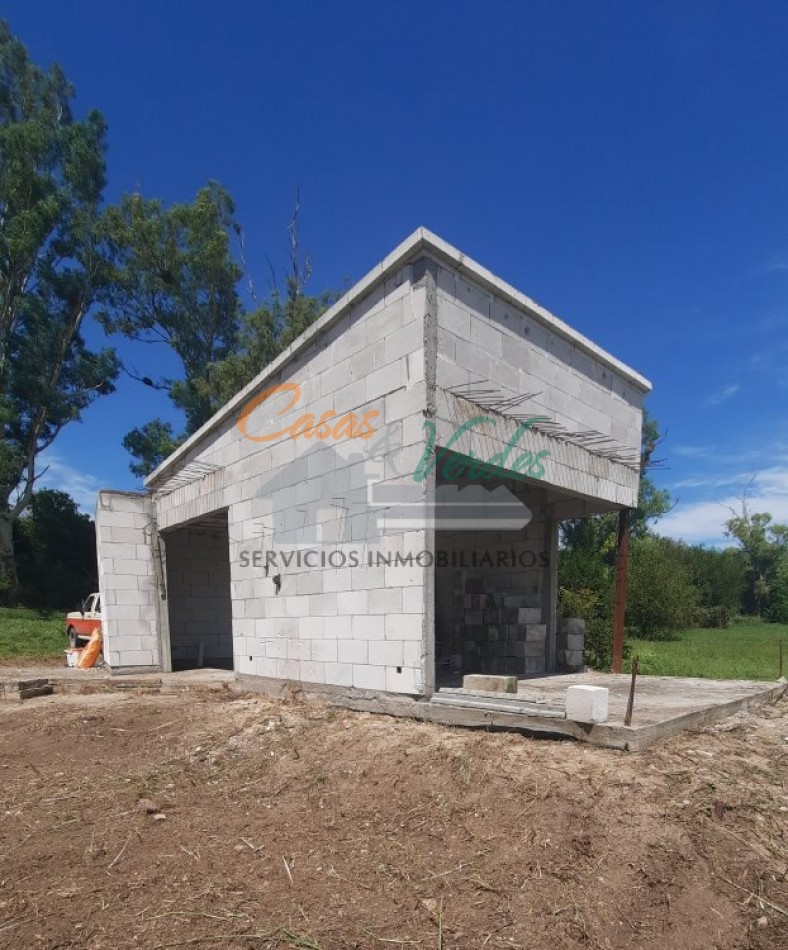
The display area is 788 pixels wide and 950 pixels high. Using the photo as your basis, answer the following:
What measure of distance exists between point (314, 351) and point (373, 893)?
5626 mm

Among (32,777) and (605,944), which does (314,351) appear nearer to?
(32,777)

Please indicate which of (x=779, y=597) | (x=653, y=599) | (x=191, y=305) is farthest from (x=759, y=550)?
(x=191, y=305)

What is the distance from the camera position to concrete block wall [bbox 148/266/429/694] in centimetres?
564

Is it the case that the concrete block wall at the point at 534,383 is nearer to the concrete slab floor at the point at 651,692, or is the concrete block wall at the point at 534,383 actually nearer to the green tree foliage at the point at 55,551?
the concrete slab floor at the point at 651,692

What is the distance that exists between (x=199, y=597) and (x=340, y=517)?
6834mm

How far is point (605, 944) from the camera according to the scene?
2646mm

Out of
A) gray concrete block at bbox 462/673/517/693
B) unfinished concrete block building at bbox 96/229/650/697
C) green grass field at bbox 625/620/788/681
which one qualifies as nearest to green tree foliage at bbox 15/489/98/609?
unfinished concrete block building at bbox 96/229/650/697

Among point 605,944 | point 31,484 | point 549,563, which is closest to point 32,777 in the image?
point 605,944

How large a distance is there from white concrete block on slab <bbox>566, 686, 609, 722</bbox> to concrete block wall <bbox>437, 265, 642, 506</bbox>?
251 centimetres

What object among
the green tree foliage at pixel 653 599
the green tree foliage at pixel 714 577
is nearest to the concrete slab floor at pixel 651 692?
the green tree foliage at pixel 653 599

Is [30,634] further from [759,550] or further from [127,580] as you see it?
[759,550]

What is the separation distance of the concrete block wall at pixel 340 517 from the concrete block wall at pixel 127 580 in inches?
119

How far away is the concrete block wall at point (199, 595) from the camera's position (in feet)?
38.3

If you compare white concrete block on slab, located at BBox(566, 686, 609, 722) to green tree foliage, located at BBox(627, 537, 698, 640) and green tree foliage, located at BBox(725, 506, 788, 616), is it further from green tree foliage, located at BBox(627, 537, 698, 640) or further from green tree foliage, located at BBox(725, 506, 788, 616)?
green tree foliage, located at BBox(725, 506, 788, 616)
